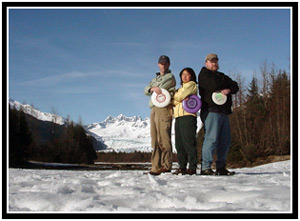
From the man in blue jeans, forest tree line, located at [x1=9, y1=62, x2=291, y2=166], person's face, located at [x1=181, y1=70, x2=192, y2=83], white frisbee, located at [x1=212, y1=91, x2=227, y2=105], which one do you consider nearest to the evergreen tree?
forest tree line, located at [x1=9, y1=62, x2=291, y2=166]

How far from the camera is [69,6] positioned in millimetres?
3664

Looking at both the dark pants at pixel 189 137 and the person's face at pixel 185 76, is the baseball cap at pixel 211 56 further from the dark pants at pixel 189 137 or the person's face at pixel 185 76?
the dark pants at pixel 189 137

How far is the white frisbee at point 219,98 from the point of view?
4.55 meters

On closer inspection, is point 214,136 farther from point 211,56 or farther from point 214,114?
point 211,56

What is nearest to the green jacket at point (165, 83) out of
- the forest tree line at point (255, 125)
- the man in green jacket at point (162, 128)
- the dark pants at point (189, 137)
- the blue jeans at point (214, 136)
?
the man in green jacket at point (162, 128)

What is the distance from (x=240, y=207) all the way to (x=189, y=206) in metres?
0.36

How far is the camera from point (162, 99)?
491 cm

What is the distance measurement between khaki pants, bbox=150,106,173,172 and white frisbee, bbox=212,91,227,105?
83 cm

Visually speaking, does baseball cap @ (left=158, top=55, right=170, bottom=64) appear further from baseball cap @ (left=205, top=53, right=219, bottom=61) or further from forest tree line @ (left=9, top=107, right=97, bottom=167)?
forest tree line @ (left=9, top=107, right=97, bottom=167)

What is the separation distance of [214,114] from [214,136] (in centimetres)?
34

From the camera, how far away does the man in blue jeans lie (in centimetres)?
452

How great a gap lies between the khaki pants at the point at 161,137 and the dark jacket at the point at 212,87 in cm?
65

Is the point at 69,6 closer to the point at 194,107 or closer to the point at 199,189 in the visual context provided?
the point at 194,107

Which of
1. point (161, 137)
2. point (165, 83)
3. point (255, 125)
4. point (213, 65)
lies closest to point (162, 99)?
point (165, 83)
